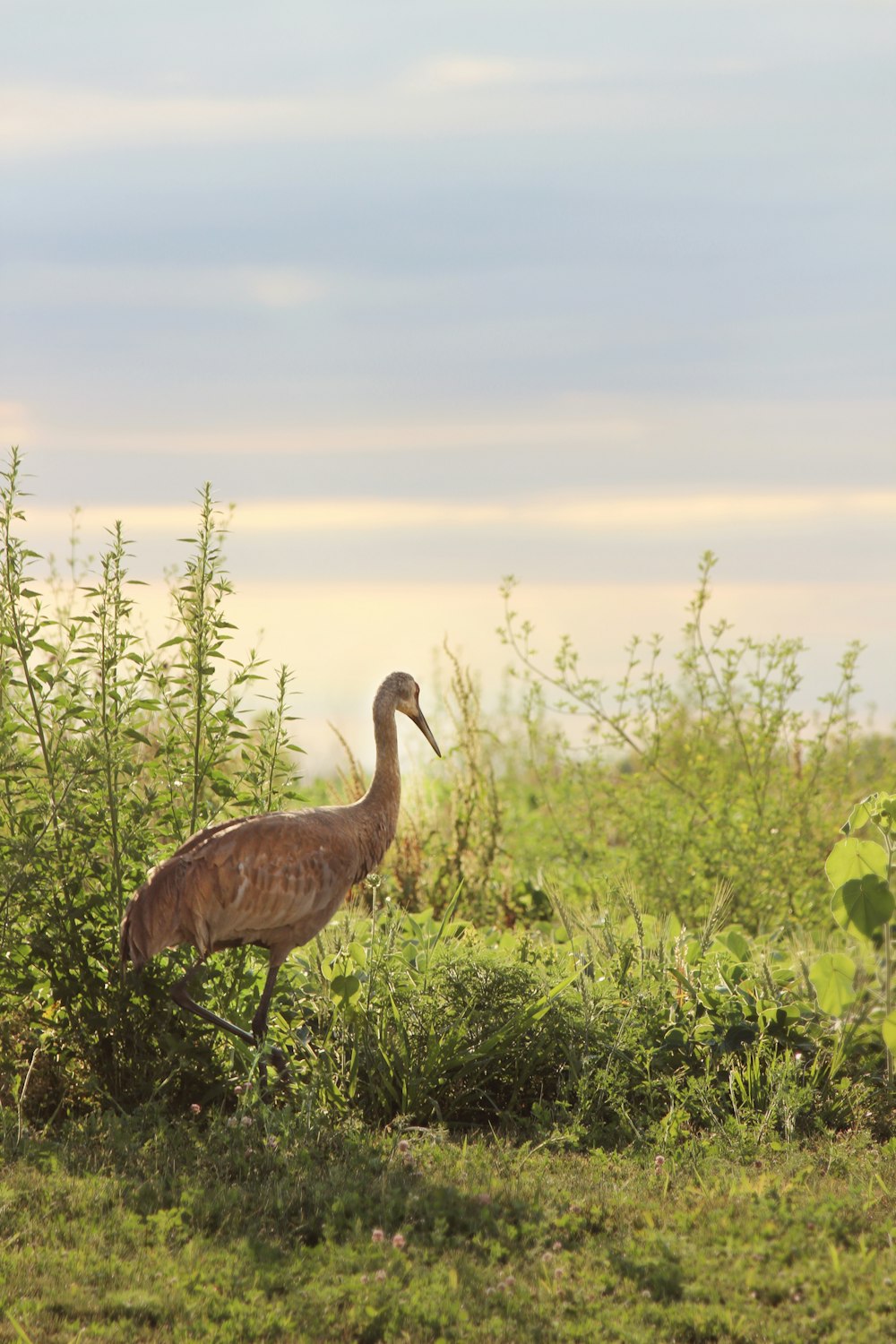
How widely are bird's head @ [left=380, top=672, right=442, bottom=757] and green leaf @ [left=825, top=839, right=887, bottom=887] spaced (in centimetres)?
213

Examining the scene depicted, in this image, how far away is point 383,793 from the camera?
6.54m

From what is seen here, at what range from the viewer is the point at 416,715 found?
23.1 feet

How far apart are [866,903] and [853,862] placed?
22 cm

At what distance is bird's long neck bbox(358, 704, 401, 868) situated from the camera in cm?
645

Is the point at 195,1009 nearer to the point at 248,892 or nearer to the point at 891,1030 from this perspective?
the point at 248,892

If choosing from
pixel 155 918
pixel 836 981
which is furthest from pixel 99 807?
pixel 836 981

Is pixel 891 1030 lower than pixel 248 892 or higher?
lower

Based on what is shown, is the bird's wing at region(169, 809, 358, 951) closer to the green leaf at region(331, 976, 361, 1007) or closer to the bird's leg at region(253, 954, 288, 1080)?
the bird's leg at region(253, 954, 288, 1080)

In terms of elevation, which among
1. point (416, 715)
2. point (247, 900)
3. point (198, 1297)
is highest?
point (416, 715)

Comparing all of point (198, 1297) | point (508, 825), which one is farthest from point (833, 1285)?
point (508, 825)

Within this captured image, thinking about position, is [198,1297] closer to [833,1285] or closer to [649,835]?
[833,1285]

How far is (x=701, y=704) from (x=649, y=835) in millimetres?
1178

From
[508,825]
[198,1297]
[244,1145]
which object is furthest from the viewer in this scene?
[508,825]

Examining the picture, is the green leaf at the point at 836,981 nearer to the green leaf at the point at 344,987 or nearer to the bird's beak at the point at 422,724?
the green leaf at the point at 344,987
